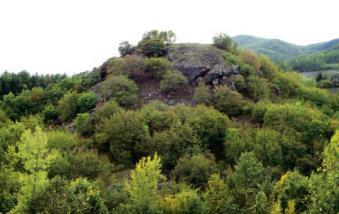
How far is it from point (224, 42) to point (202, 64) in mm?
11572

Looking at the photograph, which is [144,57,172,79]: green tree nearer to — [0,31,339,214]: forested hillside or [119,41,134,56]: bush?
[0,31,339,214]: forested hillside

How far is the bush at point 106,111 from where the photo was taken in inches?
2763

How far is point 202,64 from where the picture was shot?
83438 mm

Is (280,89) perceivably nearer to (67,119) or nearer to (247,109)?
(247,109)

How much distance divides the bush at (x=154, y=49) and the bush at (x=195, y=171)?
36610 mm

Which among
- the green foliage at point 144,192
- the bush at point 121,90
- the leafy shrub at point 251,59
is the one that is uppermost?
the leafy shrub at point 251,59

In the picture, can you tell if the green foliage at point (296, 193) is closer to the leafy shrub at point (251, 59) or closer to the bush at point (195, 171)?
the bush at point (195, 171)

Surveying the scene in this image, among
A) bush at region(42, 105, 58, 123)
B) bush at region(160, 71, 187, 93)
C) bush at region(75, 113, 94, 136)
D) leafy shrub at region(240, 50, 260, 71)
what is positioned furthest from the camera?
leafy shrub at region(240, 50, 260, 71)

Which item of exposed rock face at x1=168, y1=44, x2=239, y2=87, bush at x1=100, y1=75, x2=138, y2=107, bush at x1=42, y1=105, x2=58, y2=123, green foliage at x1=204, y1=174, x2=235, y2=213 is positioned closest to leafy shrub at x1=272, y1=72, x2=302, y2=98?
exposed rock face at x1=168, y1=44, x2=239, y2=87

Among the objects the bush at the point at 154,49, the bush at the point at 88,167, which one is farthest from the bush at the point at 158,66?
the bush at the point at 88,167

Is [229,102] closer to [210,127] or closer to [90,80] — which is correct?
[210,127]

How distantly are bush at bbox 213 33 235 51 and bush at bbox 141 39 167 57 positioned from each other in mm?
12260

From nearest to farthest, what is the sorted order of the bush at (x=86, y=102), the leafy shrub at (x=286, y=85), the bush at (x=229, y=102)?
1. the bush at (x=229, y=102)
2. the bush at (x=86, y=102)
3. the leafy shrub at (x=286, y=85)

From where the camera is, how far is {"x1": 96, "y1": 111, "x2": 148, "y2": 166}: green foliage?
6322 centimetres
